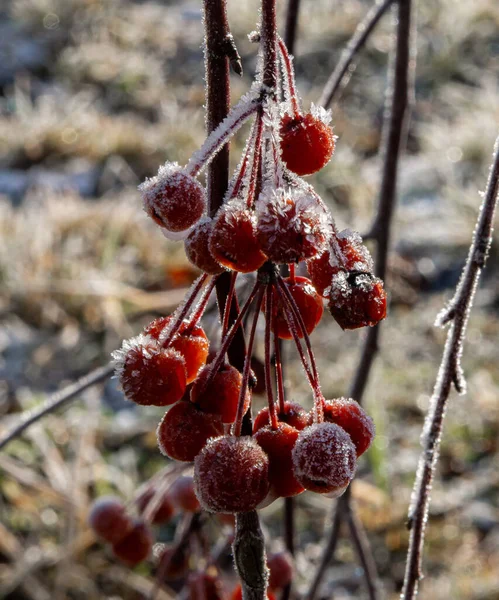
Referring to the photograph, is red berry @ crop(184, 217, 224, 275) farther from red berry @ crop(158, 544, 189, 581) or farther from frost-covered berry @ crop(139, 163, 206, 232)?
red berry @ crop(158, 544, 189, 581)

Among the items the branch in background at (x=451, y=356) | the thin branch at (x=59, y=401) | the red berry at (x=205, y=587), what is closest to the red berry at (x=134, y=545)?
the red berry at (x=205, y=587)

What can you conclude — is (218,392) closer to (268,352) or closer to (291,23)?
(268,352)

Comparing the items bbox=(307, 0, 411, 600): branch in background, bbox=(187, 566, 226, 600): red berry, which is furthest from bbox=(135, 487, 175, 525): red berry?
bbox=(307, 0, 411, 600): branch in background

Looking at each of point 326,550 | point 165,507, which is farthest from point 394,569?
point 165,507

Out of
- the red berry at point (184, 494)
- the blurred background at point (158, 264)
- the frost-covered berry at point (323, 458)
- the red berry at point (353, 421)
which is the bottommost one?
the frost-covered berry at point (323, 458)

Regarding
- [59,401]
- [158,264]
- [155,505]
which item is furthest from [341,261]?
[158,264]

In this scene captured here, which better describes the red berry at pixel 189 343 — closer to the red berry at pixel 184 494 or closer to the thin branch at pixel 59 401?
the thin branch at pixel 59 401

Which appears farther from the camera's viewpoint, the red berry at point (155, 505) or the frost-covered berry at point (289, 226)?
the red berry at point (155, 505)
